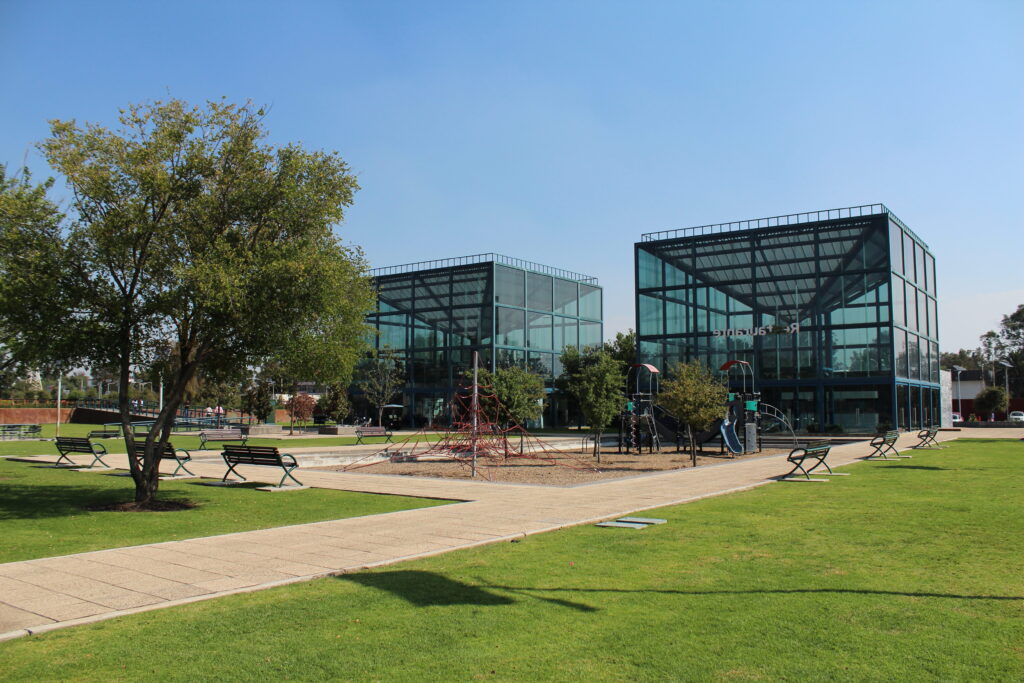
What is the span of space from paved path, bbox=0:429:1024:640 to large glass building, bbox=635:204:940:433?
34.8 meters

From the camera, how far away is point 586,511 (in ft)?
41.8

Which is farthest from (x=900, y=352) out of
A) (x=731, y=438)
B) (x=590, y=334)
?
(x=590, y=334)

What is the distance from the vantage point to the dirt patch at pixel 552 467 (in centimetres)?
2019

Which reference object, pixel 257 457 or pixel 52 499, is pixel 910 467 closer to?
pixel 257 457

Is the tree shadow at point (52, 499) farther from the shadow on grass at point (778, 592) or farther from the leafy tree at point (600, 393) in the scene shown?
the leafy tree at point (600, 393)

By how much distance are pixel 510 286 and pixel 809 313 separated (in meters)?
24.4

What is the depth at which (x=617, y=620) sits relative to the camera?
237 inches

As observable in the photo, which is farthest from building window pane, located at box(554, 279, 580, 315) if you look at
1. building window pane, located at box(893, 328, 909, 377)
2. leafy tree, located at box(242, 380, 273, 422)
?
building window pane, located at box(893, 328, 909, 377)

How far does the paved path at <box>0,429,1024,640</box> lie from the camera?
6.73 metres

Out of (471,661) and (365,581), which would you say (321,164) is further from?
(471,661)

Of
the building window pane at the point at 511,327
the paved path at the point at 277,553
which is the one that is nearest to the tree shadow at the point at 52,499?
the paved path at the point at 277,553

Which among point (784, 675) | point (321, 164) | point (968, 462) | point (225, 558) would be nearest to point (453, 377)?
point (968, 462)

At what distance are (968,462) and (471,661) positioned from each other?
77.3 feet

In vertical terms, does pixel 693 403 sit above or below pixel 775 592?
above
